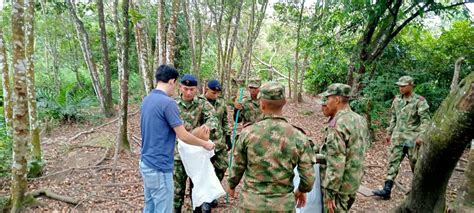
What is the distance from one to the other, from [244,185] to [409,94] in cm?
349

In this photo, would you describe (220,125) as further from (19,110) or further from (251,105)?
(19,110)

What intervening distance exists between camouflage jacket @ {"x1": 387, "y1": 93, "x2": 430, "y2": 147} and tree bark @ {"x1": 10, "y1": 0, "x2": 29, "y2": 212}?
17.0 feet

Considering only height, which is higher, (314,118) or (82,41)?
(82,41)

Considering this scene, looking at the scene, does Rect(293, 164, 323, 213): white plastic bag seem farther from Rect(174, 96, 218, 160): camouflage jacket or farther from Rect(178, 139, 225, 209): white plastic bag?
Rect(174, 96, 218, 160): camouflage jacket

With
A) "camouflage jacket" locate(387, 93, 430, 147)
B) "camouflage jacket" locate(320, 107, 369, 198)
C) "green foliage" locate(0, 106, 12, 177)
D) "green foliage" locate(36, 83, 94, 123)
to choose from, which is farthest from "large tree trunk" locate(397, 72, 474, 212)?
"green foliage" locate(36, 83, 94, 123)

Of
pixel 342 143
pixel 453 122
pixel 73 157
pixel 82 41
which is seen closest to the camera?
pixel 453 122

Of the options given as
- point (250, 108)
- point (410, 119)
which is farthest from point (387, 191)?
point (250, 108)

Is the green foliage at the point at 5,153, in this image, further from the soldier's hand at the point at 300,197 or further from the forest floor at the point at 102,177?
the soldier's hand at the point at 300,197

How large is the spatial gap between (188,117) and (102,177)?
2.42m

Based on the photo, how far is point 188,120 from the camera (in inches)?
153

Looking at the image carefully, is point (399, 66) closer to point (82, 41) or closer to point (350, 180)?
point (350, 180)

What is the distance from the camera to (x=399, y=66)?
9047 mm

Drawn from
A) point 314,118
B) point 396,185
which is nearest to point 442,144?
point 396,185

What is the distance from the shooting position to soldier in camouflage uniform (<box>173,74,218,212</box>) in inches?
Result: 149
